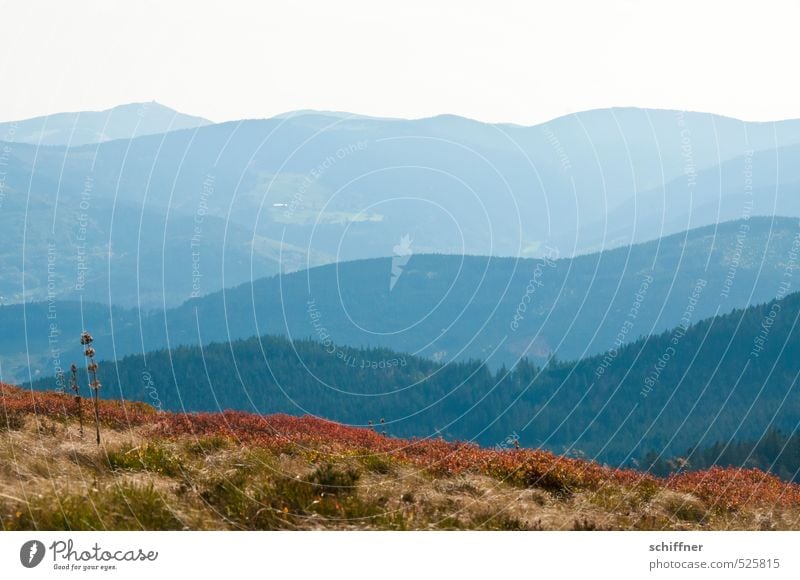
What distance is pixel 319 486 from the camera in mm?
15078

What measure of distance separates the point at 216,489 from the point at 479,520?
4.20 m

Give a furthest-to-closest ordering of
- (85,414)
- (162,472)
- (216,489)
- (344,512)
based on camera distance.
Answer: (85,414) < (162,472) < (216,489) < (344,512)

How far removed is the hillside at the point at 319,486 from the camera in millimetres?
13766

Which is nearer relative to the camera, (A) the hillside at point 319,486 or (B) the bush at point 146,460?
(A) the hillside at point 319,486

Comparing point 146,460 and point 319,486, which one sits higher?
point 319,486

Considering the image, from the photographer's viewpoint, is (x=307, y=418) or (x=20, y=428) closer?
(x=20, y=428)

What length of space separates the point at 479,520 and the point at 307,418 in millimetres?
11806

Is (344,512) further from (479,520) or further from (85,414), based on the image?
(85,414)

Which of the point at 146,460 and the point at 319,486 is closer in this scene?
the point at 319,486

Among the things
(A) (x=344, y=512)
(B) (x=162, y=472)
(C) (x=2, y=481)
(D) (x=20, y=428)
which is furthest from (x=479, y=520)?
(D) (x=20, y=428)

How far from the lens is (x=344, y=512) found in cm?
1398

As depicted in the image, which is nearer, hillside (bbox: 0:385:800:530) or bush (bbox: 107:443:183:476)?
hillside (bbox: 0:385:800:530)

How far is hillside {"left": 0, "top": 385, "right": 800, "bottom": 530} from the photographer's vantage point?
13.8 metres

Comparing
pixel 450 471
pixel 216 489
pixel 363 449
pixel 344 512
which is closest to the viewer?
pixel 344 512
